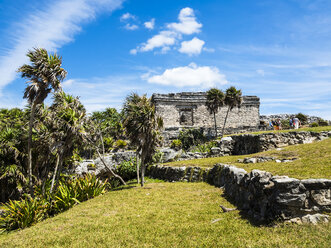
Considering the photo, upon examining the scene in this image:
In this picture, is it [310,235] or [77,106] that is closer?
[310,235]

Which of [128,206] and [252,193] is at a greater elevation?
[252,193]

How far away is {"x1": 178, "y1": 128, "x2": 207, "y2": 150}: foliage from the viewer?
26141mm

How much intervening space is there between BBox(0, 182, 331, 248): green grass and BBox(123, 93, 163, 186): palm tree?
14.2ft

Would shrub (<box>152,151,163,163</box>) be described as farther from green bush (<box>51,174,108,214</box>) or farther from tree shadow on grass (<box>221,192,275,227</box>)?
tree shadow on grass (<box>221,192,275,227</box>)

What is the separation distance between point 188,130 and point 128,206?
61.3ft

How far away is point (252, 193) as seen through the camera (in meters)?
6.23

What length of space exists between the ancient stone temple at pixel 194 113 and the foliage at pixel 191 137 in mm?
1167

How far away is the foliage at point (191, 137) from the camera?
85.8ft

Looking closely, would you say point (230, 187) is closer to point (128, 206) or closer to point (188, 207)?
point (188, 207)

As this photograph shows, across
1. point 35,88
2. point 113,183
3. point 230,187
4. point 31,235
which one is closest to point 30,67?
point 35,88

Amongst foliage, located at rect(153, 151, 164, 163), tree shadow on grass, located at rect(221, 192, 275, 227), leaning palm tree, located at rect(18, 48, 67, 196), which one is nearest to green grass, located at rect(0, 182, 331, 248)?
tree shadow on grass, located at rect(221, 192, 275, 227)

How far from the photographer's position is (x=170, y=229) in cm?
588

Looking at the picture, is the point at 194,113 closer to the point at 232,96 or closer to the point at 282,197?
the point at 232,96

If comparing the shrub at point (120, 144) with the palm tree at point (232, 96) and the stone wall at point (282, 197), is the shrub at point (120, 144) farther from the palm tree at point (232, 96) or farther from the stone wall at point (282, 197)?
the stone wall at point (282, 197)
